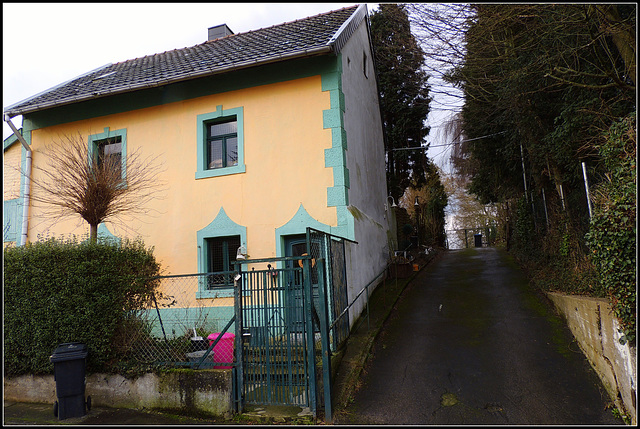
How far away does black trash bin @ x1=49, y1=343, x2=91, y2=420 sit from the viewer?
5.58 m

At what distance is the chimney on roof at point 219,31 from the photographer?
532 inches

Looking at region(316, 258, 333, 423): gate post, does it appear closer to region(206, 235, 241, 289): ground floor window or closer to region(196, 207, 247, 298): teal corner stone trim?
region(196, 207, 247, 298): teal corner stone trim

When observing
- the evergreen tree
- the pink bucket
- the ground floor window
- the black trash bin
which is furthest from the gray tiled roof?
the evergreen tree

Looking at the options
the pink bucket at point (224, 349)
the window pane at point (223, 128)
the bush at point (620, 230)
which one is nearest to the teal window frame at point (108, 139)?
the window pane at point (223, 128)

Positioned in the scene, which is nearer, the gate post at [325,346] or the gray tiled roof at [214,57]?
the gate post at [325,346]

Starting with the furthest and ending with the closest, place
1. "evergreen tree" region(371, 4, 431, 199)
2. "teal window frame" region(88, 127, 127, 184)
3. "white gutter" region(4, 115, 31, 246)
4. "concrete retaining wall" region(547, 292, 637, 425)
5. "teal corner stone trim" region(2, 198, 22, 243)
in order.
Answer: "evergreen tree" region(371, 4, 431, 199) < "teal corner stone trim" region(2, 198, 22, 243) < "white gutter" region(4, 115, 31, 246) < "teal window frame" region(88, 127, 127, 184) < "concrete retaining wall" region(547, 292, 637, 425)

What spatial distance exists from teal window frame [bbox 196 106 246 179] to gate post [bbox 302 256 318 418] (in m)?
4.18

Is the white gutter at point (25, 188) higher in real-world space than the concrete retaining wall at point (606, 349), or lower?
higher

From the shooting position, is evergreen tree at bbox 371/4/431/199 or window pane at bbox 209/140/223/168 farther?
evergreen tree at bbox 371/4/431/199

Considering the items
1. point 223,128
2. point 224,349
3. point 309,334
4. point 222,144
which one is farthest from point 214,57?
point 309,334

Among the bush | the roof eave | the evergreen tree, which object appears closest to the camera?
the bush

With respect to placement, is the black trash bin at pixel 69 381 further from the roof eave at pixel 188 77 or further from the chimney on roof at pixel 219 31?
the chimney on roof at pixel 219 31

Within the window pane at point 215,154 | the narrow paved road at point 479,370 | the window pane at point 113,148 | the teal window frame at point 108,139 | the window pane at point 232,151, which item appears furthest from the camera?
the window pane at point 113,148

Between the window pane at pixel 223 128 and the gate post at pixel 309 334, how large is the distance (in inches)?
196
